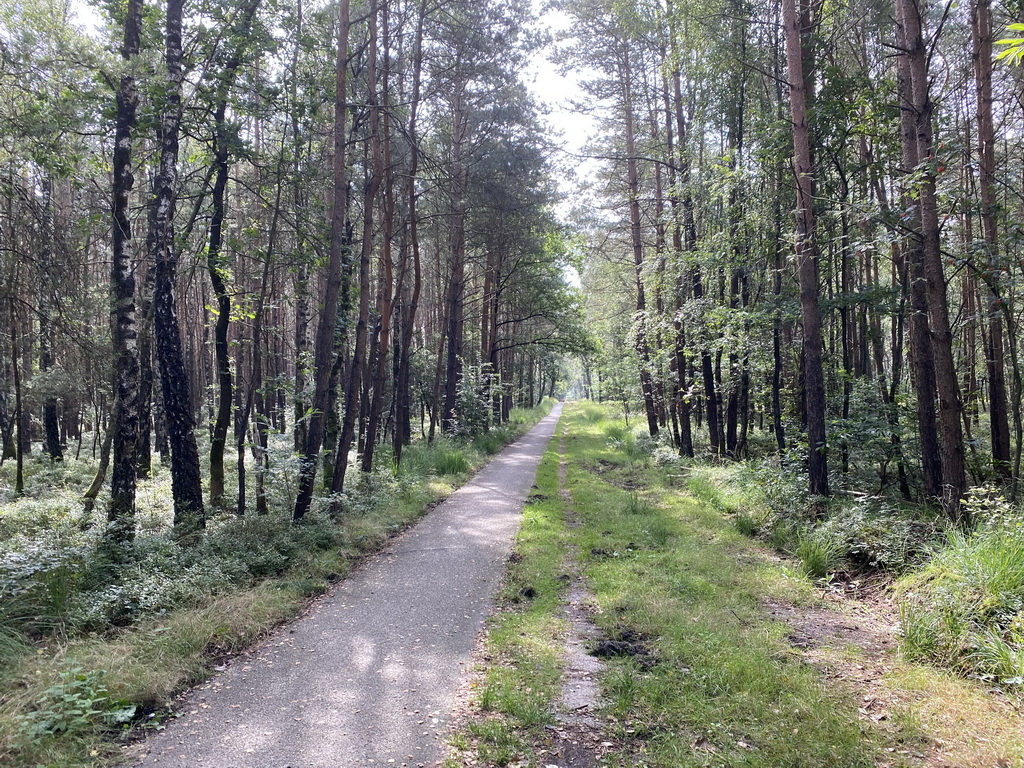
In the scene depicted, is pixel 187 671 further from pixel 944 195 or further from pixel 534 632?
pixel 944 195

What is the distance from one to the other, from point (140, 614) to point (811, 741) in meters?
5.74

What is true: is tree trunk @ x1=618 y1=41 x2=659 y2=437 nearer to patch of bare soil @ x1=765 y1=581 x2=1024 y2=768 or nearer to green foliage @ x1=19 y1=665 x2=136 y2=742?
patch of bare soil @ x1=765 y1=581 x2=1024 y2=768

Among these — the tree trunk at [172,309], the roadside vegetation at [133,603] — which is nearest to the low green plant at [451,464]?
the roadside vegetation at [133,603]

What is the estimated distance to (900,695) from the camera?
4055 millimetres

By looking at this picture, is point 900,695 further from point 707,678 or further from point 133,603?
point 133,603

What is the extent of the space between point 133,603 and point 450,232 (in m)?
15.5

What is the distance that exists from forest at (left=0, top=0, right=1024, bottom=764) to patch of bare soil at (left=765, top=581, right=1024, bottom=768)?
354mm

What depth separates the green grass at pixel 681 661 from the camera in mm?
3572

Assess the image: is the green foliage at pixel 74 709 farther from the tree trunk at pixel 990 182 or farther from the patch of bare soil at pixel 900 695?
the tree trunk at pixel 990 182

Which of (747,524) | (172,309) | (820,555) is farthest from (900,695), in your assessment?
(172,309)

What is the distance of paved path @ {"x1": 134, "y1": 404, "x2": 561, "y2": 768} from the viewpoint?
11.7 ft

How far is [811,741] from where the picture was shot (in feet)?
11.5

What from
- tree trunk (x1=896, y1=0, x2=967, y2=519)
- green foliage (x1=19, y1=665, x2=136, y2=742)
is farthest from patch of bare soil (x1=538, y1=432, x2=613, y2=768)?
tree trunk (x1=896, y1=0, x2=967, y2=519)

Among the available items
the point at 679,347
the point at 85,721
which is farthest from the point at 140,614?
the point at 679,347
